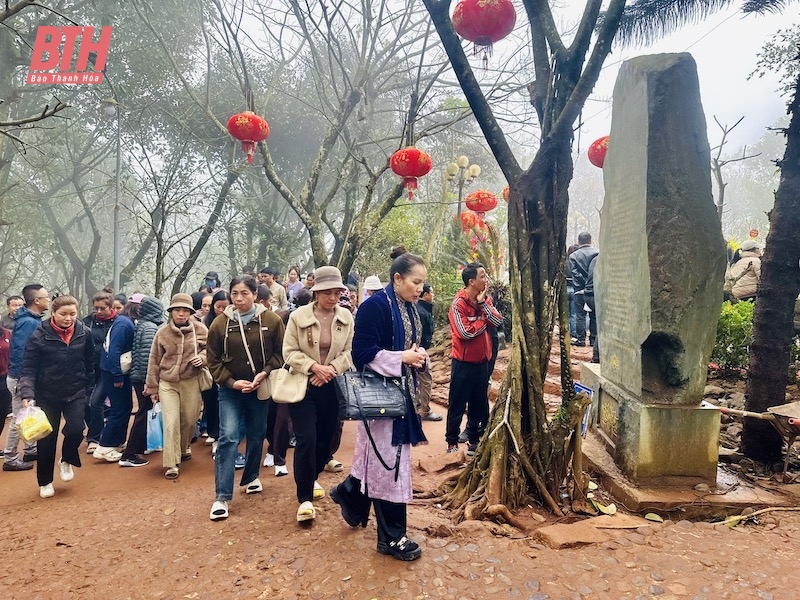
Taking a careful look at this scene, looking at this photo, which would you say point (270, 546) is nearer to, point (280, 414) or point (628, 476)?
point (280, 414)

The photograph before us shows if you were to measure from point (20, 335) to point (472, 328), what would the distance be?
14.1ft

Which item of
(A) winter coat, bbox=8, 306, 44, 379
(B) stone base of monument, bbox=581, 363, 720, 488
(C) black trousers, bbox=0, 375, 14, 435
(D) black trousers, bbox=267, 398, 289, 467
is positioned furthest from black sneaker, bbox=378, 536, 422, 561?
(C) black trousers, bbox=0, 375, 14, 435

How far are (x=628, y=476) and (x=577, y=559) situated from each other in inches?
46.8

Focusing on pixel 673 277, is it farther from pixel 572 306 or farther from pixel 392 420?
pixel 572 306

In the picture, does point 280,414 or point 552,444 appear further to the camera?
point 280,414

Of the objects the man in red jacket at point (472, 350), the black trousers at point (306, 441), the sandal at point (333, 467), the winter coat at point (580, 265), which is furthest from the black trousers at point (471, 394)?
the winter coat at point (580, 265)

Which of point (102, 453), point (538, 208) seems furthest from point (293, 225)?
point (538, 208)

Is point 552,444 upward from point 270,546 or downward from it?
upward

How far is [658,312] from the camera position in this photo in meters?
3.56

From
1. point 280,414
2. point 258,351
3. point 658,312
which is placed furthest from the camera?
point 280,414

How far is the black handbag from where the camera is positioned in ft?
9.07

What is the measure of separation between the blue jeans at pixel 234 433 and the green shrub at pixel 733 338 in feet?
17.4

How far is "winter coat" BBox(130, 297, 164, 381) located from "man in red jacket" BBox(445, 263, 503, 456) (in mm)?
2972

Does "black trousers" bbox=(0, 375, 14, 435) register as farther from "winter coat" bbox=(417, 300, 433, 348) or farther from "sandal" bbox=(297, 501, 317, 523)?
"winter coat" bbox=(417, 300, 433, 348)
